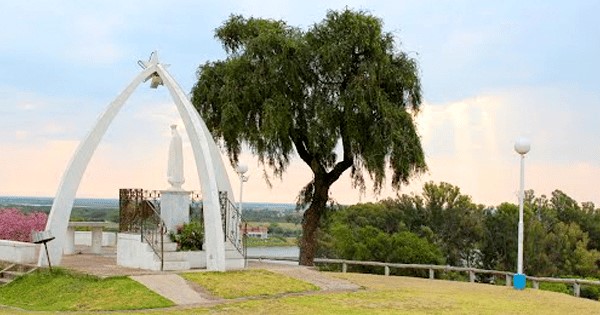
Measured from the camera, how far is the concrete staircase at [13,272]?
1870 cm

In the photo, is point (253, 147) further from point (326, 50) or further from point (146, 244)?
point (146, 244)

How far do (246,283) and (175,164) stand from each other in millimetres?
4987

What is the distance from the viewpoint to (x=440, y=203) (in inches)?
2111

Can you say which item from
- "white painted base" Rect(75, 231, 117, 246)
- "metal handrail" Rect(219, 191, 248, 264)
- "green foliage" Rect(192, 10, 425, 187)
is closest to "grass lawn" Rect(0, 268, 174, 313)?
"metal handrail" Rect(219, 191, 248, 264)

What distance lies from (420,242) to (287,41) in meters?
20.9

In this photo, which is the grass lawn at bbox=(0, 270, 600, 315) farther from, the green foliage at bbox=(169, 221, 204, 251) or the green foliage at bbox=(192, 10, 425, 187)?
the green foliage at bbox=(192, 10, 425, 187)

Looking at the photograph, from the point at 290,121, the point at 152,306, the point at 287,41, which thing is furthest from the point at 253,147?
the point at 152,306

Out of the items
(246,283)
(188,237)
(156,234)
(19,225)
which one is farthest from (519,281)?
(19,225)

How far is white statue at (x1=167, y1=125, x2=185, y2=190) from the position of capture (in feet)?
69.8

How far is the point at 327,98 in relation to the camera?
85.5 feet

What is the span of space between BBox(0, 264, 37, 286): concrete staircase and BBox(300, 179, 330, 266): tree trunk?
10.9 meters

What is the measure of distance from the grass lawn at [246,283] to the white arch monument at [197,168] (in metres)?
0.89

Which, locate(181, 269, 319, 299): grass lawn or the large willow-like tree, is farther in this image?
the large willow-like tree

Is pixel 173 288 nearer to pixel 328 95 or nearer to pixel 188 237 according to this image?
pixel 188 237
